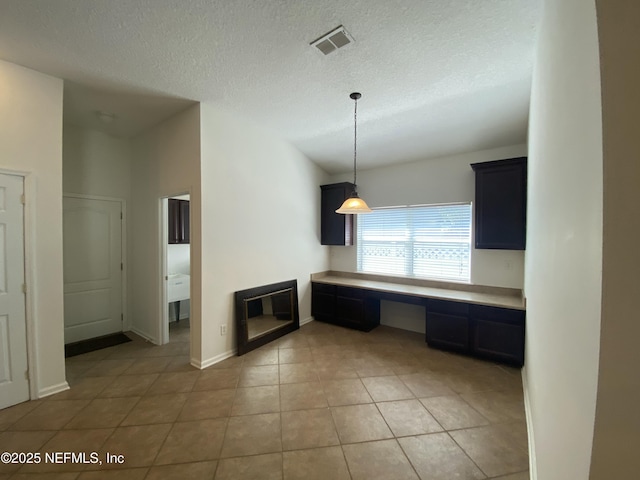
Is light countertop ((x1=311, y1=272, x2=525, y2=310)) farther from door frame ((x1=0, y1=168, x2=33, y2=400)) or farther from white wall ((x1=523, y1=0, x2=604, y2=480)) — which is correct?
door frame ((x1=0, y1=168, x2=33, y2=400))

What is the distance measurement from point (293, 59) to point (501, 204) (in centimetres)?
291

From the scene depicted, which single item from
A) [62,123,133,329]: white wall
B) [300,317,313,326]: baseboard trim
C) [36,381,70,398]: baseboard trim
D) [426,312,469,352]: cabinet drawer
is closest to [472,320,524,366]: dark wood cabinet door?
[426,312,469,352]: cabinet drawer

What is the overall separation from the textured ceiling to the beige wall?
160 centimetres

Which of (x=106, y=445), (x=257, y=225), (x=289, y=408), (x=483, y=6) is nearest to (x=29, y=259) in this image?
(x=106, y=445)

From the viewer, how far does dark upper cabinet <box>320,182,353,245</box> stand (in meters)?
4.54

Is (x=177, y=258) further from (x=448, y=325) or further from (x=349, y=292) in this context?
(x=448, y=325)

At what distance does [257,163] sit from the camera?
353cm

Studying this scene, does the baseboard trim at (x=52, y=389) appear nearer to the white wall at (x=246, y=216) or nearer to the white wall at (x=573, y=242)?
the white wall at (x=246, y=216)

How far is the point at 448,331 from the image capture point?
3307 millimetres

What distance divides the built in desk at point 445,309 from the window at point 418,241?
20 cm

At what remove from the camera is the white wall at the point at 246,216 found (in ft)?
9.72

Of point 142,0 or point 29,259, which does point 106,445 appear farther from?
point 142,0

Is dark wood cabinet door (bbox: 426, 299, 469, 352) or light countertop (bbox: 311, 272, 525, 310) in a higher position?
light countertop (bbox: 311, 272, 525, 310)

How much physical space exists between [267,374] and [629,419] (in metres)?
2.82
